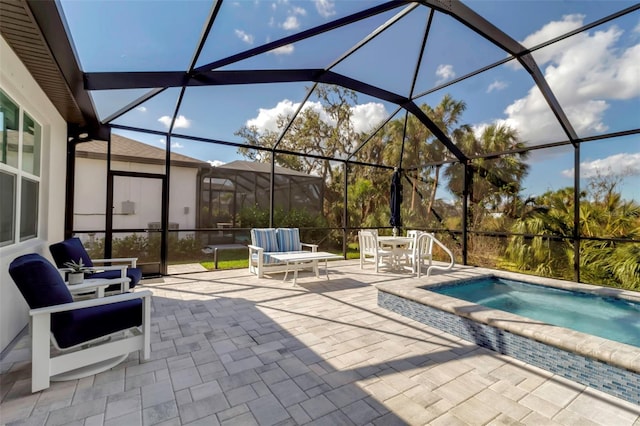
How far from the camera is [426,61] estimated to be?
547 cm

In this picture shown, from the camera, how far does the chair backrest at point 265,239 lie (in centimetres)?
623

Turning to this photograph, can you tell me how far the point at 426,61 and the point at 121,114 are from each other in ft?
18.7

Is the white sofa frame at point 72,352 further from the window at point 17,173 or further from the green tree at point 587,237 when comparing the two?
the green tree at point 587,237

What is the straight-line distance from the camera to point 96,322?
2.38 meters

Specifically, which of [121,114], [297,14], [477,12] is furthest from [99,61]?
[477,12]

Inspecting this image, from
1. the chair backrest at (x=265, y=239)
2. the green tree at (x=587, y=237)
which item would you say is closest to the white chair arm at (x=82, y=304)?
the chair backrest at (x=265, y=239)

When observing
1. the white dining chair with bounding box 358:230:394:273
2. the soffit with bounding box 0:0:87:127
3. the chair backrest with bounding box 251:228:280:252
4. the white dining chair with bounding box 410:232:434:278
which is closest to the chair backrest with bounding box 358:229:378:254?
the white dining chair with bounding box 358:230:394:273

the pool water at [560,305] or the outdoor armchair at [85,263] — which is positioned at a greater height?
the outdoor armchair at [85,263]

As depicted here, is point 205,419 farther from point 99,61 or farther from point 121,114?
point 121,114

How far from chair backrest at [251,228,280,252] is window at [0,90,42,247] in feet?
11.2

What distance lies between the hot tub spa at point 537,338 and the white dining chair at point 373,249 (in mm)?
2112

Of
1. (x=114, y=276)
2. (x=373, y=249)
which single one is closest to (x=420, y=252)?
(x=373, y=249)

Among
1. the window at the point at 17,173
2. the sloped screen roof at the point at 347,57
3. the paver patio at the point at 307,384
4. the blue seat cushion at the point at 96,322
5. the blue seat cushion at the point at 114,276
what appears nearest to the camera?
the paver patio at the point at 307,384

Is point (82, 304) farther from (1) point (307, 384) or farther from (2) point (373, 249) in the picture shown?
(2) point (373, 249)
